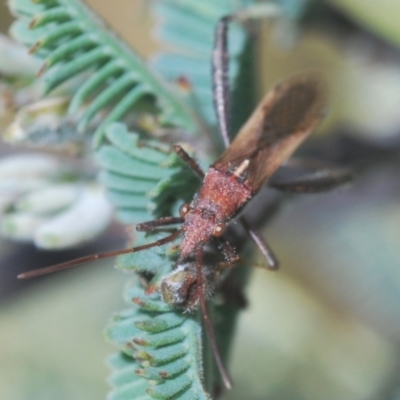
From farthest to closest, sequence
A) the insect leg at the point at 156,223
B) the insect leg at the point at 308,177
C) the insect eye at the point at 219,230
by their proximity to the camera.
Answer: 1. the insect leg at the point at 308,177
2. the insect eye at the point at 219,230
3. the insect leg at the point at 156,223

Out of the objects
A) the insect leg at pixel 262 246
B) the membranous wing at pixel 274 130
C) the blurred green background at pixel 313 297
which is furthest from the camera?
the blurred green background at pixel 313 297

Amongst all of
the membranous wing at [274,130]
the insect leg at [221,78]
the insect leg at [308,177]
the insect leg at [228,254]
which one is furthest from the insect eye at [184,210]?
the insect leg at [308,177]

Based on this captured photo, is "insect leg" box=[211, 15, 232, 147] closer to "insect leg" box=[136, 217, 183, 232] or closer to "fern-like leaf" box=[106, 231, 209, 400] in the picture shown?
"insect leg" box=[136, 217, 183, 232]

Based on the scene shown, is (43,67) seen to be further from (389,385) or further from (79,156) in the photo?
(389,385)

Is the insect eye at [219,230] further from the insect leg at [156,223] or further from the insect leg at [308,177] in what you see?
the insect leg at [308,177]

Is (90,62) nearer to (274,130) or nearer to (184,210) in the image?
(184,210)

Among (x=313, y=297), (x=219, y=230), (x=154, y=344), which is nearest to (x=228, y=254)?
(x=219, y=230)

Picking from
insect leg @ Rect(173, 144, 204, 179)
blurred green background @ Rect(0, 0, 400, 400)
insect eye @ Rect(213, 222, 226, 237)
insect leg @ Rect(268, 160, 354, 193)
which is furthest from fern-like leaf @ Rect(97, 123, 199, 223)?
blurred green background @ Rect(0, 0, 400, 400)
